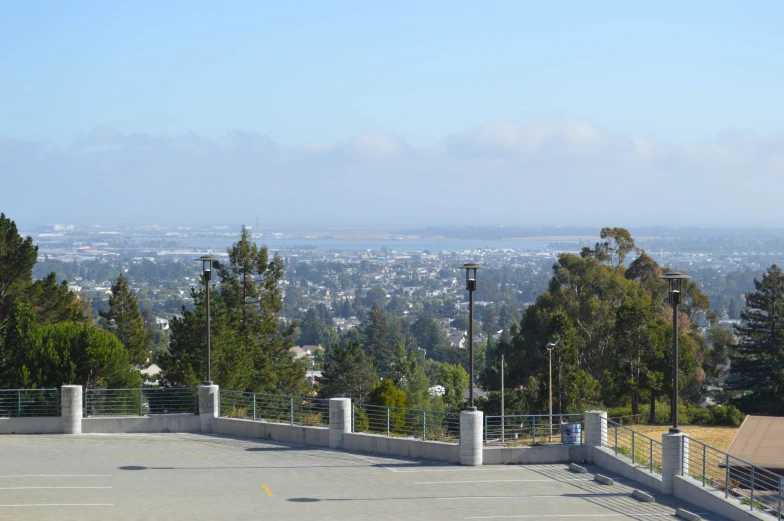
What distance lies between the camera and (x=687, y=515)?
663 inches

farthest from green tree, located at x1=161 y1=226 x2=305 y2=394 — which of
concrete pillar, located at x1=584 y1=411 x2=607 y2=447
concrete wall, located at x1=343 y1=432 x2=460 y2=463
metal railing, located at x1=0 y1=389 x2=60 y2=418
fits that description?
concrete pillar, located at x1=584 y1=411 x2=607 y2=447

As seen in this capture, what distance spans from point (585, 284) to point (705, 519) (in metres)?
50.9

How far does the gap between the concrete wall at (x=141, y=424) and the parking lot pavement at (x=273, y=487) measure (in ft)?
4.35

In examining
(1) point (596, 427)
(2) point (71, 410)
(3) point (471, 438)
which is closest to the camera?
(3) point (471, 438)

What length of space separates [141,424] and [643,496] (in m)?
12.6

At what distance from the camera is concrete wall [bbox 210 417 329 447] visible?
23.0 m

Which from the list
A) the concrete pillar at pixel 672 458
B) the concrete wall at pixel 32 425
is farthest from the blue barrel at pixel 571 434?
the concrete wall at pixel 32 425

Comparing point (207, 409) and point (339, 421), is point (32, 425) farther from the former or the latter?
point (339, 421)

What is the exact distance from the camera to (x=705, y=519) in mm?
16750

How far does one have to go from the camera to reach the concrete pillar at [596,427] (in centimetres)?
2109

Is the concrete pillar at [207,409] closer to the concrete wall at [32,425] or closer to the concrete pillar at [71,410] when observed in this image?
the concrete pillar at [71,410]

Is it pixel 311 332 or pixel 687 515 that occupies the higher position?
pixel 687 515

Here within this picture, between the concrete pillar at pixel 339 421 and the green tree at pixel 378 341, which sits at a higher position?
the concrete pillar at pixel 339 421

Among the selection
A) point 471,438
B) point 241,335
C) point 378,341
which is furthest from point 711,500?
point 378,341
